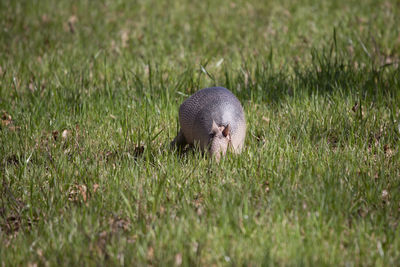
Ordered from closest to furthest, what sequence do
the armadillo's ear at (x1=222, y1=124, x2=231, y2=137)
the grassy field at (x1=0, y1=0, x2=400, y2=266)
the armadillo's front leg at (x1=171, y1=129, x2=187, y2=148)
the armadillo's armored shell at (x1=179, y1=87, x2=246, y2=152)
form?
the grassy field at (x1=0, y1=0, x2=400, y2=266)
the armadillo's ear at (x1=222, y1=124, x2=231, y2=137)
the armadillo's armored shell at (x1=179, y1=87, x2=246, y2=152)
the armadillo's front leg at (x1=171, y1=129, x2=187, y2=148)

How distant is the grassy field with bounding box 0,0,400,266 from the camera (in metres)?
2.23

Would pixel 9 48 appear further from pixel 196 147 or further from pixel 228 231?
pixel 228 231

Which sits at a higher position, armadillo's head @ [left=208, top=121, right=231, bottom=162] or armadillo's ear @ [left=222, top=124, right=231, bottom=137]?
armadillo's ear @ [left=222, top=124, right=231, bottom=137]

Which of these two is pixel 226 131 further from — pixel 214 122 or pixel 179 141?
pixel 179 141

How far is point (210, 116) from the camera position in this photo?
3.21m

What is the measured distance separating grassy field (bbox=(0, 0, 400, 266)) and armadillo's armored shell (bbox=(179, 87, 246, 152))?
0.52 ft

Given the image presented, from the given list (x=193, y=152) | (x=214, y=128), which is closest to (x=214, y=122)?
(x=214, y=128)

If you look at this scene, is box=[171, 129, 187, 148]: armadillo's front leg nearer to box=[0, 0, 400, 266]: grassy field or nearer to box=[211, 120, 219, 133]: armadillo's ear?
box=[0, 0, 400, 266]: grassy field

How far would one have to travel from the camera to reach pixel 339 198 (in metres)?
2.45

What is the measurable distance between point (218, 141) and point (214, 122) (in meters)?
0.13

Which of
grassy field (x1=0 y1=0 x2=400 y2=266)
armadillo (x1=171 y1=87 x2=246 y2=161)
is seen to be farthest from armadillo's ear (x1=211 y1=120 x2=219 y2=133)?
grassy field (x1=0 y1=0 x2=400 y2=266)

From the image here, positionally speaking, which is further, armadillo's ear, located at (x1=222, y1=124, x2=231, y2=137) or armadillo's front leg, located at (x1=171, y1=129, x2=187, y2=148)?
armadillo's front leg, located at (x1=171, y1=129, x2=187, y2=148)

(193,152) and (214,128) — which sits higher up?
(214,128)

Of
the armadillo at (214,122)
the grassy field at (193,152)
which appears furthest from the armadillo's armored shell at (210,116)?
the grassy field at (193,152)
